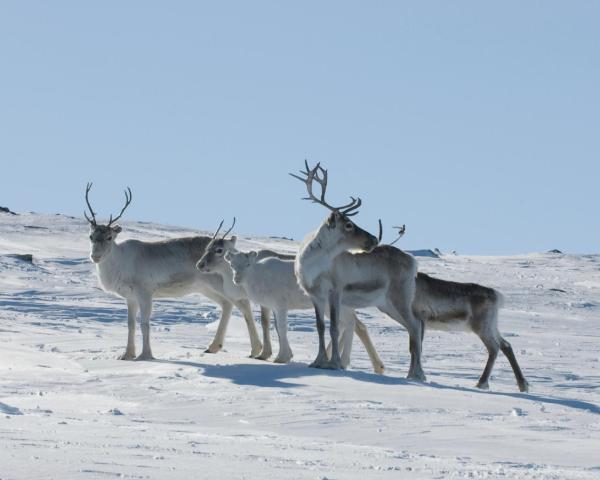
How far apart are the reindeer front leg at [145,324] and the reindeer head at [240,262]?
47.5 inches

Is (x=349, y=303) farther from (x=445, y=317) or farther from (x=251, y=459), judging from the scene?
(x=251, y=459)

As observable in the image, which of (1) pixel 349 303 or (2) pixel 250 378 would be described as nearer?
(2) pixel 250 378

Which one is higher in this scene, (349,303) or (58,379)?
(349,303)

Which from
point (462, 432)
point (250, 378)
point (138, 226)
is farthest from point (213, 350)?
point (138, 226)

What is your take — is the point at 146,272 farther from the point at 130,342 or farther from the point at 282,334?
the point at 282,334

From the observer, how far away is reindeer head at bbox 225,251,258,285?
14.4 m

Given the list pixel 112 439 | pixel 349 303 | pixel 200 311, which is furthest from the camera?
pixel 200 311

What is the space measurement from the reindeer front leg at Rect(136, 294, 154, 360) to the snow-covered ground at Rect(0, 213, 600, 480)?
484mm

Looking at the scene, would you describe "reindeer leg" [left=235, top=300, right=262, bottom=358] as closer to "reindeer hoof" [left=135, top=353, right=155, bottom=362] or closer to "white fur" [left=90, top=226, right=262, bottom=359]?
"white fur" [left=90, top=226, right=262, bottom=359]

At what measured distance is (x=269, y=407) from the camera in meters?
10.4

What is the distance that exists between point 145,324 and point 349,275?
2755mm

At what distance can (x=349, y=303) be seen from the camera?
13.5 m

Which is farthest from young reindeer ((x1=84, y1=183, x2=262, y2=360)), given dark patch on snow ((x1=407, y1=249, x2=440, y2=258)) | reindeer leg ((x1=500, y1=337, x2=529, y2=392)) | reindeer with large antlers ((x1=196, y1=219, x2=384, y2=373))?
dark patch on snow ((x1=407, y1=249, x2=440, y2=258))

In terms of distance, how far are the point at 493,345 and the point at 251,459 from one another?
664cm
